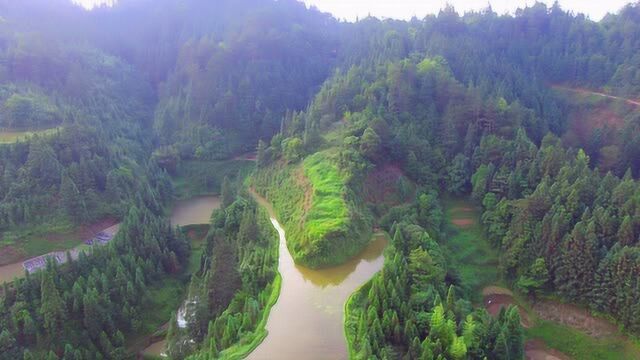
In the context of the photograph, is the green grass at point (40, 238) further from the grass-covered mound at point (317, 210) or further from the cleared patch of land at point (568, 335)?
the cleared patch of land at point (568, 335)

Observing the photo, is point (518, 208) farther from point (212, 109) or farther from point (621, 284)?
point (212, 109)

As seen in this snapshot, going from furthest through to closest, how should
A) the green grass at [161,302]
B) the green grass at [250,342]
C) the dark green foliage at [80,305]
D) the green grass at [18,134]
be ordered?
the green grass at [18,134] < the green grass at [161,302] < the dark green foliage at [80,305] < the green grass at [250,342]

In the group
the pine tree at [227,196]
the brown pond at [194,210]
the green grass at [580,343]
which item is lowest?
the green grass at [580,343]

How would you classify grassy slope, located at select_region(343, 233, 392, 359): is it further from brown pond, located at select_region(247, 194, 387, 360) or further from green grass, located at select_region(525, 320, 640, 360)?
green grass, located at select_region(525, 320, 640, 360)

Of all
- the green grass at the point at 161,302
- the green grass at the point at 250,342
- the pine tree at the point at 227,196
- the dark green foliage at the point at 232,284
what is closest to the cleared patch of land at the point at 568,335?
the dark green foliage at the point at 232,284

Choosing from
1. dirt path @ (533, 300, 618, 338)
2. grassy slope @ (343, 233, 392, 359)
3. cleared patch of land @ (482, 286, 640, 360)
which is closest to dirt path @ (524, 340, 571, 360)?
cleared patch of land @ (482, 286, 640, 360)

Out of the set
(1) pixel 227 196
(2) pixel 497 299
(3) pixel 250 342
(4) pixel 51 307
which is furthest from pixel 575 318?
(4) pixel 51 307

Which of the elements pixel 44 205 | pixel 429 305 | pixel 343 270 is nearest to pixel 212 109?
pixel 44 205
